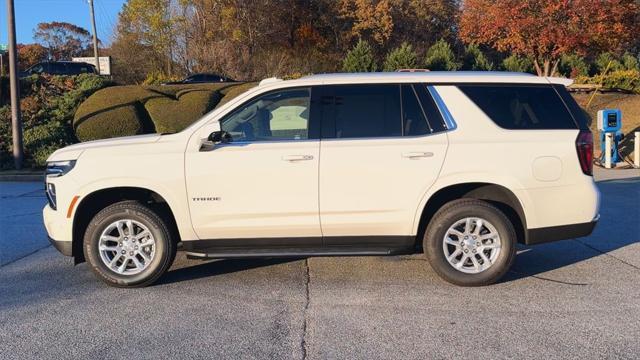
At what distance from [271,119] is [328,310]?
1841 mm

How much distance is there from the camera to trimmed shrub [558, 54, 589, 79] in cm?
2652

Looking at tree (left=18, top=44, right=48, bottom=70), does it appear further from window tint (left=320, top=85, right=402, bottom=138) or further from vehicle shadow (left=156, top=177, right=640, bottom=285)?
window tint (left=320, top=85, right=402, bottom=138)

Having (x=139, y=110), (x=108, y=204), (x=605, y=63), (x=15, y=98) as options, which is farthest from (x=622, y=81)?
(x=108, y=204)

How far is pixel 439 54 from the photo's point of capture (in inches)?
1100

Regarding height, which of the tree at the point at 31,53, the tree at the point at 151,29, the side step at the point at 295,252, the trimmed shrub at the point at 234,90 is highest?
the tree at the point at 31,53

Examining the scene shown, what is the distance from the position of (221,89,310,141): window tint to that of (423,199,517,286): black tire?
4.79 ft

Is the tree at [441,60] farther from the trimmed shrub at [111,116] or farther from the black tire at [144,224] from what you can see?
the black tire at [144,224]

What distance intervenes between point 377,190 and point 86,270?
3.19 metres

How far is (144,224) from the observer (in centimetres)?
538

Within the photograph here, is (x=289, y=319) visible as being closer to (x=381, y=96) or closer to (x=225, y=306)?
(x=225, y=306)

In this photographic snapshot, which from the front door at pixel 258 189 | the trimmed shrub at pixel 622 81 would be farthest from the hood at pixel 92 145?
the trimmed shrub at pixel 622 81

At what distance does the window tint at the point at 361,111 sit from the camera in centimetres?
538

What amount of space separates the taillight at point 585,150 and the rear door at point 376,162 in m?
1.22

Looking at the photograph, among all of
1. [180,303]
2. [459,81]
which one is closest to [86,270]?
[180,303]
